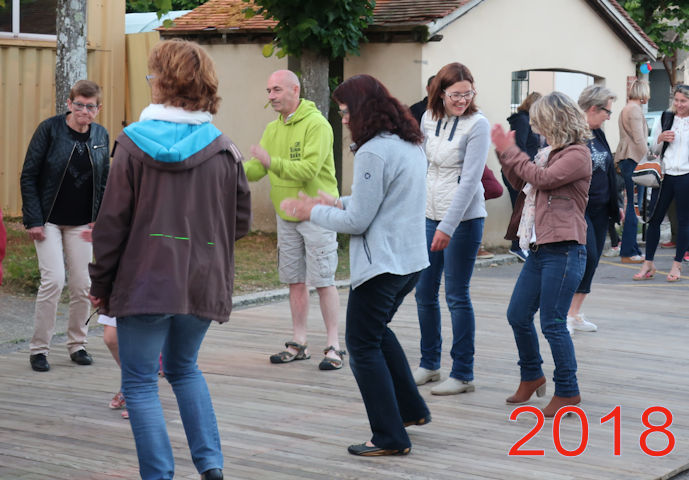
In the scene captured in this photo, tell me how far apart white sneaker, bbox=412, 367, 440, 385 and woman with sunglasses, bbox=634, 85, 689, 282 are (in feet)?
18.5

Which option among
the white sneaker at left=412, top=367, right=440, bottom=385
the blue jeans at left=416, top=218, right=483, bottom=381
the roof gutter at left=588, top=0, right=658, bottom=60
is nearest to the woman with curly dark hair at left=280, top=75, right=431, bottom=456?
the blue jeans at left=416, top=218, right=483, bottom=381

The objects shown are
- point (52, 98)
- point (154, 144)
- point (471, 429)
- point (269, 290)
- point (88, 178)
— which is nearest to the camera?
point (154, 144)

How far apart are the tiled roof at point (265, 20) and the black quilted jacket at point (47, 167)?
7664 millimetres

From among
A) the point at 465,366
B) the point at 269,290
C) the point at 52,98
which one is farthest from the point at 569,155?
the point at 52,98

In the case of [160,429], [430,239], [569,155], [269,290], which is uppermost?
[569,155]

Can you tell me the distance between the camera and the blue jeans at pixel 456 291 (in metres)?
6.50

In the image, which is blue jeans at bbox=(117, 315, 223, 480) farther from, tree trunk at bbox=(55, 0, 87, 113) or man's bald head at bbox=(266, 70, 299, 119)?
tree trunk at bbox=(55, 0, 87, 113)

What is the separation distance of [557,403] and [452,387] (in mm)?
723

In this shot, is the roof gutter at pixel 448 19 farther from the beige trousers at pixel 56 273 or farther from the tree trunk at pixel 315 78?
the beige trousers at pixel 56 273

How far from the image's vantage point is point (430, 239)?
657 cm

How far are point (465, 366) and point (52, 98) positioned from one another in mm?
10521

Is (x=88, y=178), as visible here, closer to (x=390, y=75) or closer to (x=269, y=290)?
(x=269, y=290)

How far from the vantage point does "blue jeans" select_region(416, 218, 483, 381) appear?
21.3ft

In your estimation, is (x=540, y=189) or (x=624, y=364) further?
(x=624, y=364)
